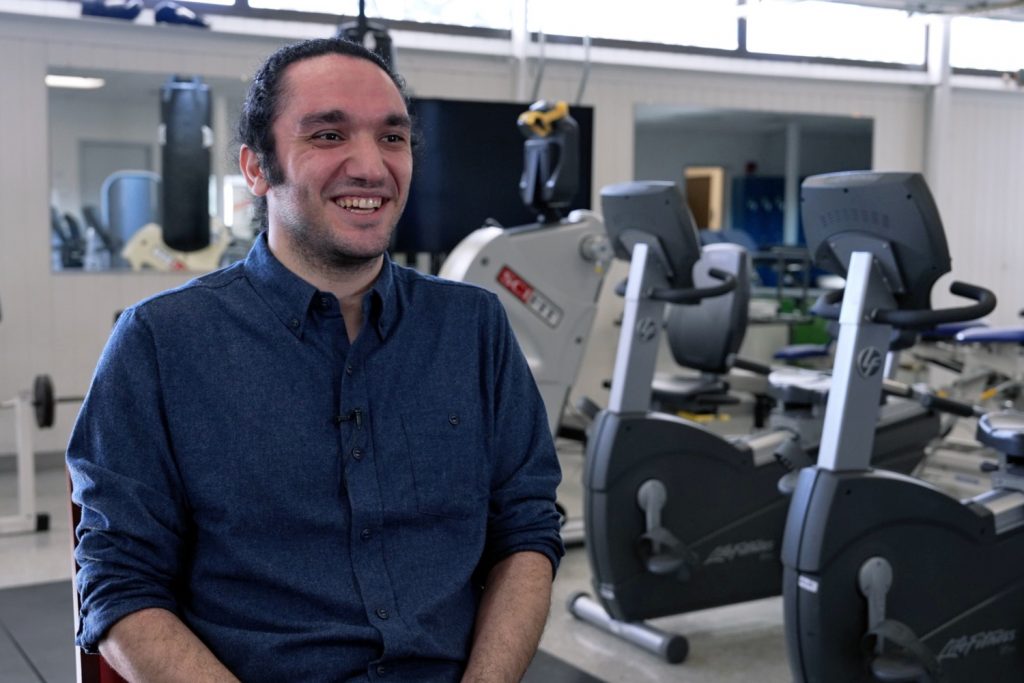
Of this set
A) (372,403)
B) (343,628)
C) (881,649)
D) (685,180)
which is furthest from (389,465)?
(685,180)

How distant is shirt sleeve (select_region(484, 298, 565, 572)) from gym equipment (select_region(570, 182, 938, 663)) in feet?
6.93

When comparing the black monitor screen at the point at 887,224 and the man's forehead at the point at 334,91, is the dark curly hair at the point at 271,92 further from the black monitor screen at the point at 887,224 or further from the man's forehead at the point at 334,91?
the black monitor screen at the point at 887,224

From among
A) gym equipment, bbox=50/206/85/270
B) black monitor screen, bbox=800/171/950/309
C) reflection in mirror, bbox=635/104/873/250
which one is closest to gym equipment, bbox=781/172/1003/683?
black monitor screen, bbox=800/171/950/309

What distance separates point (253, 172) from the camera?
65.6 inches

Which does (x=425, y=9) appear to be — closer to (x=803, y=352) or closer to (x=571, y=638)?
(x=803, y=352)

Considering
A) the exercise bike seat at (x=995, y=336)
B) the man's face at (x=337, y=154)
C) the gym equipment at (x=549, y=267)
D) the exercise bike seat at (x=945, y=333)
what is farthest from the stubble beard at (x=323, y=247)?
the exercise bike seat at (x=945, y=333)

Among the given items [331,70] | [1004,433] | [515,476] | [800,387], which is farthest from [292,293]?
[800,387]

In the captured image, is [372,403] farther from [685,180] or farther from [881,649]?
[685,180]

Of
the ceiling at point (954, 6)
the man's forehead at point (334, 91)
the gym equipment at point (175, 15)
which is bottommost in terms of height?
the man's forehead at point (334, 91)

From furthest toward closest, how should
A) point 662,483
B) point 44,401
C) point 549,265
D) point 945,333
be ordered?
point 945,333 → point 44,401 → point 549,265 → point 662,483

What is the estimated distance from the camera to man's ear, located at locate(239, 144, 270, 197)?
1.65 metres

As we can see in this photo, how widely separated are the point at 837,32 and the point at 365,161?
7.73 meters

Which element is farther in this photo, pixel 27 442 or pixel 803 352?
pixel 803 352

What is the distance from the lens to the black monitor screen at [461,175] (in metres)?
6.34
